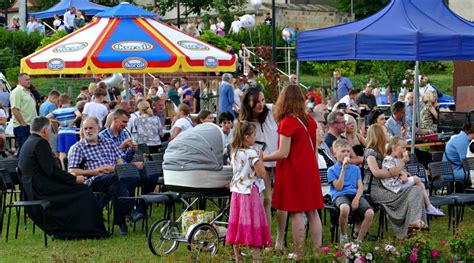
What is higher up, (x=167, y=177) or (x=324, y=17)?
(x=324, y=17)

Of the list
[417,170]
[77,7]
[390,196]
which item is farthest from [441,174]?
[77,7]

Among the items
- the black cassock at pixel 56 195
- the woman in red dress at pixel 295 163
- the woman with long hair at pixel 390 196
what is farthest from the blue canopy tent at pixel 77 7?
the woman in red dress at pixel 295 163

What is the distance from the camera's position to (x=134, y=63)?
17.1 meters

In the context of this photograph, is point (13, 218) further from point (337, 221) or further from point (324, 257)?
point (324, 257)

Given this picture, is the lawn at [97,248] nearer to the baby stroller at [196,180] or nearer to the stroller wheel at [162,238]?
the stroller wheel at [162,238]

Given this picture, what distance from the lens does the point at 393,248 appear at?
Answer: 30.9 feet

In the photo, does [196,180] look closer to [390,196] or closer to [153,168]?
[390,196]

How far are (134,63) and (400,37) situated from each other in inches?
161

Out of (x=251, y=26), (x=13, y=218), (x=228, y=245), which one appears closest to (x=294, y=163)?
(x=228, y=245)

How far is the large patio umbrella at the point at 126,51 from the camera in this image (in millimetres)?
17078

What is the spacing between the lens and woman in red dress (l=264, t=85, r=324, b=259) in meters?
11.2

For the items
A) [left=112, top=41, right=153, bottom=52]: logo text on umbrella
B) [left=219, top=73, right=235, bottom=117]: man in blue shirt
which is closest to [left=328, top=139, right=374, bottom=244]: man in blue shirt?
[left=112, top=41, right=153, bottom=52]: logo text on umbrella

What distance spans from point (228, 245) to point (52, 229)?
2.64 metres

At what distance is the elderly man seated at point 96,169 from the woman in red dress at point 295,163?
277cm
